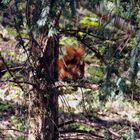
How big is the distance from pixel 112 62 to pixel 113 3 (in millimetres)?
543

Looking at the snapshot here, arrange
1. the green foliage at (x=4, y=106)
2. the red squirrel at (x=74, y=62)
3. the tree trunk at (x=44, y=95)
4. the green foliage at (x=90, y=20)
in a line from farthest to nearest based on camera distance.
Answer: the green foliage at (x=90, y=20), the red squirrel at (x=74, y=62), the green foliage at (x=4, y=106), the tree trunk at (x=44, y=95)

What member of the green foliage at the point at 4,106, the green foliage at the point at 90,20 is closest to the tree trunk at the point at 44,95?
the green foliage at the point at 4,106

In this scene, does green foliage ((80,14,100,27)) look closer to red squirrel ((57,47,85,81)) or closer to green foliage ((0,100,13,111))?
red squirrel ((57,47,85,81))

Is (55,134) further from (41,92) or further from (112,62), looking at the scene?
(112,62)

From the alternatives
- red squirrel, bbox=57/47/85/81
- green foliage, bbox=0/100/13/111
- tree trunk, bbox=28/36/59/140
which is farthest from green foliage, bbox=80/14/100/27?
tree trunk, bbox=28/36/59/140

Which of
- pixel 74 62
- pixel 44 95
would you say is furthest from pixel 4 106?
pixel 44 95

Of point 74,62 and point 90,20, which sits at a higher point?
point 90,20

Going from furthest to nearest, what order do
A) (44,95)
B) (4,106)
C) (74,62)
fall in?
(74,62) < (4,106) < (44,95)

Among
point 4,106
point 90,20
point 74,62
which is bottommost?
point 4,106

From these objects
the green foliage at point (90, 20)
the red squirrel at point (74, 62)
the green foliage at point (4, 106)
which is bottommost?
the green foliage at point (4, 106)

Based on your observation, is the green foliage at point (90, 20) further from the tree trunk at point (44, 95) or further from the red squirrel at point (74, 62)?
the tree trunk at point (44, 95)

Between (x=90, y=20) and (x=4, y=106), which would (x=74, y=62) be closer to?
(x=4, y=106)

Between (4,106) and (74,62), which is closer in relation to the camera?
(4,106)

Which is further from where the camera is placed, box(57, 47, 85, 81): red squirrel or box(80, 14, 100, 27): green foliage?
box(80, 14, 100, 27): green foliage
